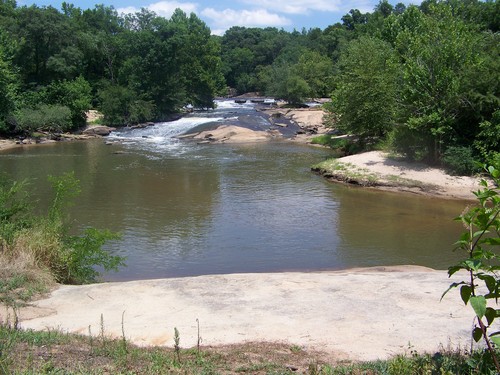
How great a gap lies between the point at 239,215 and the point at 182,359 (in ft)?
46.8

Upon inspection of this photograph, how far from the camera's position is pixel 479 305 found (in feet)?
11.9

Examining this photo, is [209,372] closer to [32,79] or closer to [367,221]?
[367,221]

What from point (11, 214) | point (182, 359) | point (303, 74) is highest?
point (303, 74)

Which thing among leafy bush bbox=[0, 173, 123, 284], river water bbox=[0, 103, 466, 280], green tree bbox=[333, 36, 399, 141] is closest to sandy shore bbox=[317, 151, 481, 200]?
river water bbox=[0, 103, 466, 280]

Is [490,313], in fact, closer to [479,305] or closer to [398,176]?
[479,305]

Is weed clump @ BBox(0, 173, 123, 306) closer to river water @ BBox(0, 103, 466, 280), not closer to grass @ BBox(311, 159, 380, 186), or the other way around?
river water @ BBox(0, 103, 466, 280)

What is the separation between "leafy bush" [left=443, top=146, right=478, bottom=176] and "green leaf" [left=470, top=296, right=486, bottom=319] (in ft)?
75.5

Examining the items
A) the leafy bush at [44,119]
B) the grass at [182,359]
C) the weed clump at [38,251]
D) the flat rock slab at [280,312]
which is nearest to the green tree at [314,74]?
the leafy bush at [44,119]

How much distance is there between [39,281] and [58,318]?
72.9 inches

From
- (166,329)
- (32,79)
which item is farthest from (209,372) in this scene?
(32,79)

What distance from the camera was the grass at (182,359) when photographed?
16.8 ft

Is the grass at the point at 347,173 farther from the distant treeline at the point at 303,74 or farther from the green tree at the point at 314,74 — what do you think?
the green tree at the point at 314,74

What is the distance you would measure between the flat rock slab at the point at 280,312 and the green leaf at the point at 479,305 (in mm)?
3369

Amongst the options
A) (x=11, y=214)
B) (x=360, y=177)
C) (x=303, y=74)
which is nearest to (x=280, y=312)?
(x=11, y=214)
